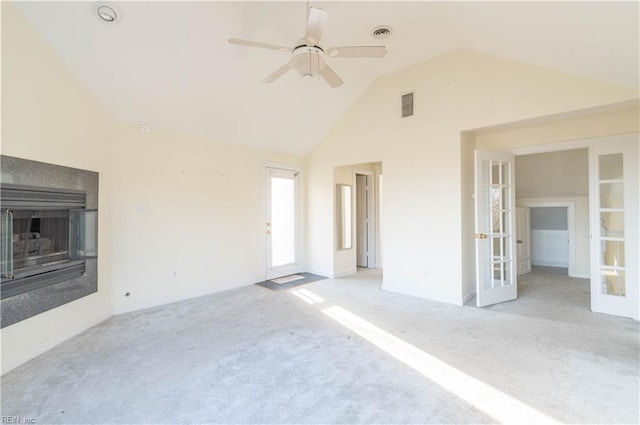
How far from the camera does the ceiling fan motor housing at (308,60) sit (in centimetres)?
248

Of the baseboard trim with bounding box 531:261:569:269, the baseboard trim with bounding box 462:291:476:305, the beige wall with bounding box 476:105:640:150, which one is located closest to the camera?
the beige wall with bounding box 476:105:640:150

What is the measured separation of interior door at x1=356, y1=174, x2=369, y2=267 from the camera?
692 cm

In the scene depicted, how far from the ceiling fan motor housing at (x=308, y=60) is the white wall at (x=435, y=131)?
7.69 ft

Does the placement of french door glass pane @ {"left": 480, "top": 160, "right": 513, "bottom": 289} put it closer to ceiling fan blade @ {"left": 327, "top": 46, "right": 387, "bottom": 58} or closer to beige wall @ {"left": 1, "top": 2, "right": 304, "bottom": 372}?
ceiling fan blade @ {"left": 327, "top": 46, "right": 387, "bottom": 58}

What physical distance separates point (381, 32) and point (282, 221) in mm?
3647

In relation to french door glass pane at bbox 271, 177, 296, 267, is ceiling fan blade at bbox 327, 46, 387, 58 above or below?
above

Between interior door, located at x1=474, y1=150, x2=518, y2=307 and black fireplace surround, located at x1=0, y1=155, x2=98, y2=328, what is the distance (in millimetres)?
4923

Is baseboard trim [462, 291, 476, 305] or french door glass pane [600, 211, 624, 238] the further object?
baseboard trim [462, 291, 476, 305]

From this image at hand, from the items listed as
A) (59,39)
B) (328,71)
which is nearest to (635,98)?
(328,71)

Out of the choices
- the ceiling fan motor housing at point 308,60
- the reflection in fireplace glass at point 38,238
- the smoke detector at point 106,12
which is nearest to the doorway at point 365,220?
the ceiling fan motor housing at point 308,60

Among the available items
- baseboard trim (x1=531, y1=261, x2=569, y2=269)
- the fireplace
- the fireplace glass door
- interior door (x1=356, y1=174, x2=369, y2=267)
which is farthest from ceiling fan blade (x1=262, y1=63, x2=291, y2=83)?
baseboard trim (x1=531, y1=261, x2=569, y2=269)

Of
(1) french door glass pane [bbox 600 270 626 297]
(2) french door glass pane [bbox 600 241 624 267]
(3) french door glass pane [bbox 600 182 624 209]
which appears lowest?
(1) french door glass pane [bbox 600 270 626 297]

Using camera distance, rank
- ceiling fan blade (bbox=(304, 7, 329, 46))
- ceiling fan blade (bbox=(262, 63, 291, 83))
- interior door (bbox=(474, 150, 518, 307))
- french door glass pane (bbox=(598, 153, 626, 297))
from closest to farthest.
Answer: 1. ceiling fan blade (bbox=(304, 7, 329, 46))
2. ceiling fan blade (bbox=(262, 63, 291, 83))
3. french door glass pane (bbox=(598, 153, 626, 297))
4. interior door (bbox=(474, 150, 518, 307))

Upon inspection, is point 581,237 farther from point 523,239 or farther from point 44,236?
point 44,236
